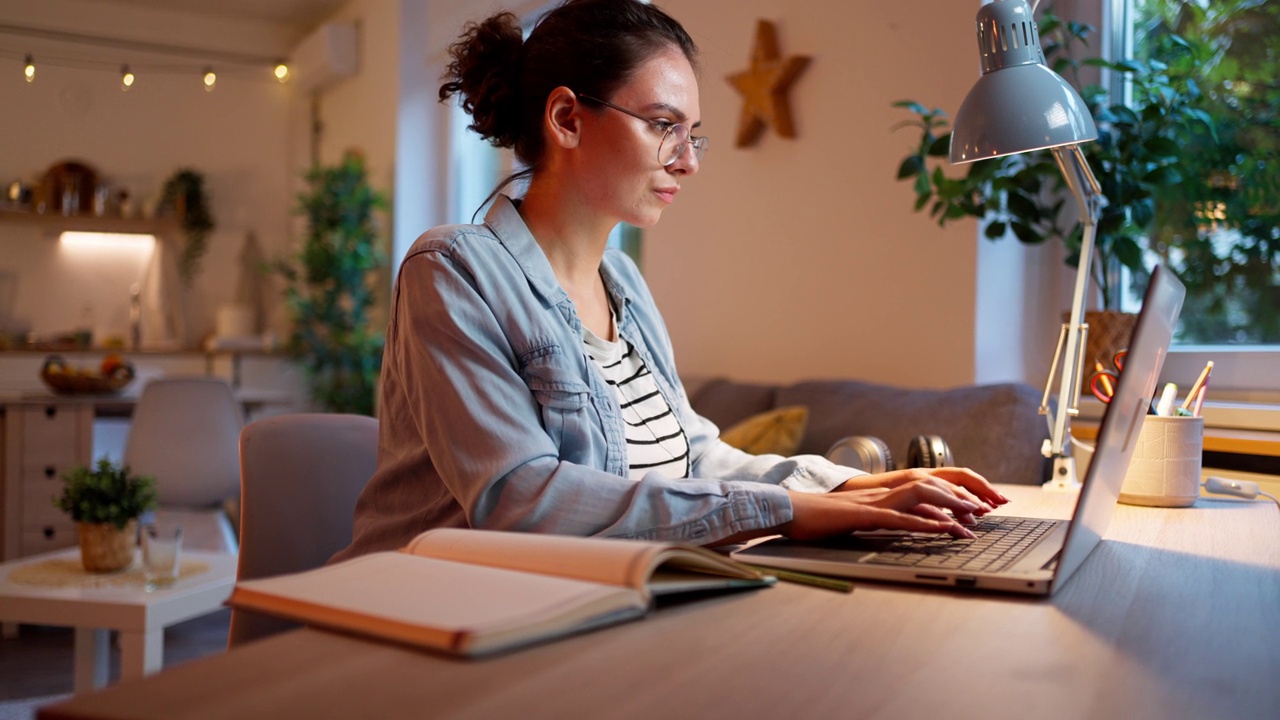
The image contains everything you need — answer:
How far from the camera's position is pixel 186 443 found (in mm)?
4047

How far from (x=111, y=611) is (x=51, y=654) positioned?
1513 millimetres

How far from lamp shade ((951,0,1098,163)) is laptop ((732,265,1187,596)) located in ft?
0.97

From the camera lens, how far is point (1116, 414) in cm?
83

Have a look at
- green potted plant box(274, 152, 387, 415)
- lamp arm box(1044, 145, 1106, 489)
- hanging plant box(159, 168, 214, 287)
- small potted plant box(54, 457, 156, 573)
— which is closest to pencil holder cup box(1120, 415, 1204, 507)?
lamp arm box(1044, 145, 1106, 489)

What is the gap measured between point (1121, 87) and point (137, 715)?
2531 mm

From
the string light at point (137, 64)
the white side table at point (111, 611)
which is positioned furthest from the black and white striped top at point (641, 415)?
the string light at point (137, 64)

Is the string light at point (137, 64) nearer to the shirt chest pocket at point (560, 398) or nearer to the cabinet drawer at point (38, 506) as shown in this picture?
the cabinet drawer at point (38, 506)

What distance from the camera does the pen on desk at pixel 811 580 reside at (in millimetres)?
894

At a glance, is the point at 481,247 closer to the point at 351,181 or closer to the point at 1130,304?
the point at 1130,304

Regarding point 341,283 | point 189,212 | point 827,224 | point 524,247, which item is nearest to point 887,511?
point 524,247

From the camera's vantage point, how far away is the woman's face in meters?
1.46

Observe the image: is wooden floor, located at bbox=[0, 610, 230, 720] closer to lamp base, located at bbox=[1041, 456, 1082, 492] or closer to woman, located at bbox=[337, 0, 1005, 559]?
woman, located at bbox=[337, 0, 1005, 559]

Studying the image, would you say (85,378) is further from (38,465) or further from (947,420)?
(947,420)

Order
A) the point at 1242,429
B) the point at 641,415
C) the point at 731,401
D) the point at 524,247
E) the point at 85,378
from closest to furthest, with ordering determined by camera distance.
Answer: the point at 524,247 < the point at 641,415 < the point at 1242,429 < the point at 731,401 < the point at 85,378
